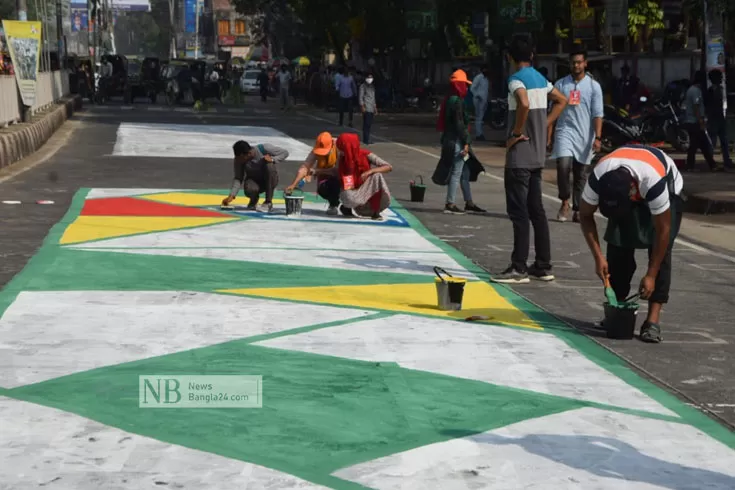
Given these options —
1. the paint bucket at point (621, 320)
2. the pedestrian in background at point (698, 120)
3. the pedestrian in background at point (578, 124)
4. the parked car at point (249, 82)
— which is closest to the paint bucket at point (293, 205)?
the pedestrian in background at point (578, 124)

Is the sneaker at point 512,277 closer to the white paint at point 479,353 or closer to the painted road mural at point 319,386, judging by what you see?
the painted road mural at point 319,386

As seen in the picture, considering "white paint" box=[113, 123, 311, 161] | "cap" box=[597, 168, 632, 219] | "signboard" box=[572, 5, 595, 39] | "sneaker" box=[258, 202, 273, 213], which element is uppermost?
"signboard" box=[572, 5, 595, 39]

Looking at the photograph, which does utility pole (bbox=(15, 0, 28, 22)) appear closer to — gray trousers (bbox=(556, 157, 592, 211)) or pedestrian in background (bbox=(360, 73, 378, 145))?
pedestrian in background (bbox=(360, 73, 378, 145))

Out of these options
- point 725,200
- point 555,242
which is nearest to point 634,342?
Answer: point 555,242

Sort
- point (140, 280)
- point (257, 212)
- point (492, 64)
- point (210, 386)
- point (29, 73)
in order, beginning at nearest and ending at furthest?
1. point (210, 386)
2. point (140, 280)
3. point (257, 212)
4. point (29, 73)
5. point (492, 64)

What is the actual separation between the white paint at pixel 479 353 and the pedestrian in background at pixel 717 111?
16.0m

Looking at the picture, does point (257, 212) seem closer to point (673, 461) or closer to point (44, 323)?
point (44, 323)

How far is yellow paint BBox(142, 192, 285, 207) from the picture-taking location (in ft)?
57.1

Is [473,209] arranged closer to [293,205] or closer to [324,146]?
[324,146]

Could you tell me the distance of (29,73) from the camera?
97.3ft

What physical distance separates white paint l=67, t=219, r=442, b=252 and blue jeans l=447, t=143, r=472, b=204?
138 cm

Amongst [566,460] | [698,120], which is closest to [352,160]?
[698,120]

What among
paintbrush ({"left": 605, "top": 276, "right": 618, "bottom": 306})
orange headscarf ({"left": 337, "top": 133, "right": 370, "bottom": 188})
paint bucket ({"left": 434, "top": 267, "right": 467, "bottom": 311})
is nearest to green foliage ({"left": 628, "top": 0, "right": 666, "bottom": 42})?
orange headscarf ({"left": 337, "top": 133, "right": 370, "bottom": 188})

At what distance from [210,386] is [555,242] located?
7602 millimetres
